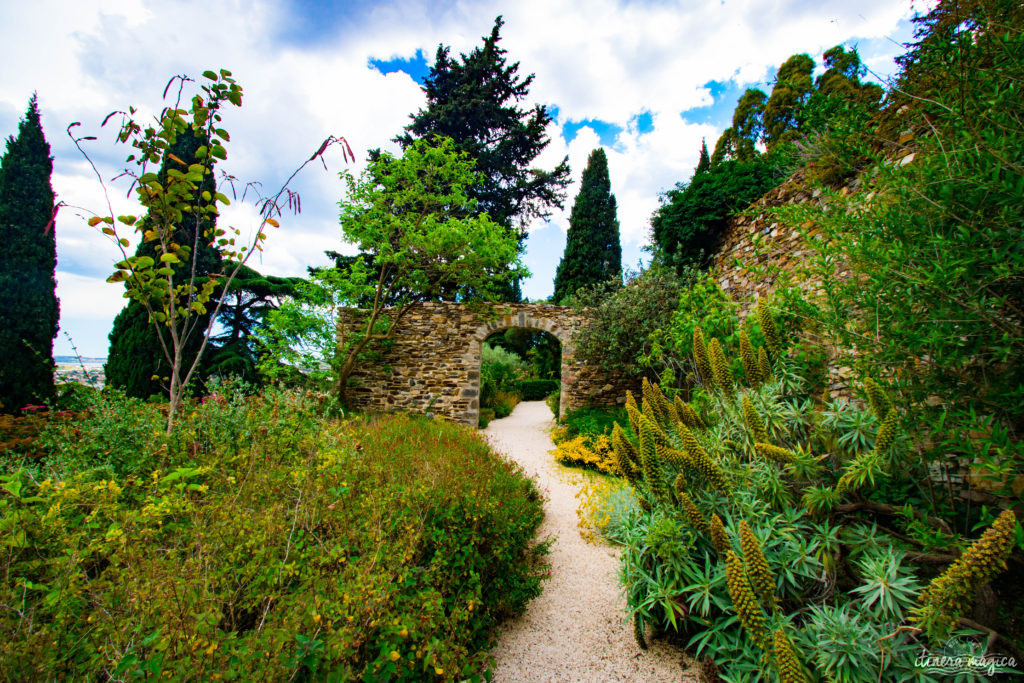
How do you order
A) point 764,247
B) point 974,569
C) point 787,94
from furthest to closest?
point 787,94 < point 764,247 < point 974,569

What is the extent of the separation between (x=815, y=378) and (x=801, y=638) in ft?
5.88

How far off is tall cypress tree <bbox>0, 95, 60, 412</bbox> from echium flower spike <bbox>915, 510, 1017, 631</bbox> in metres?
9.99

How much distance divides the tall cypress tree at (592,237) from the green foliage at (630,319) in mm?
7748

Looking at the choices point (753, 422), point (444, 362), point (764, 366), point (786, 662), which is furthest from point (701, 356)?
point (444, 362)

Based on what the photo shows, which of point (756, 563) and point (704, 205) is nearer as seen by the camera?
point (756, 563)

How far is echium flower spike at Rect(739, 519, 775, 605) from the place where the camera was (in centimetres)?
148

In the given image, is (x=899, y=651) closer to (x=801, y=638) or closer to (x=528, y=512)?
(x=801, y=638)

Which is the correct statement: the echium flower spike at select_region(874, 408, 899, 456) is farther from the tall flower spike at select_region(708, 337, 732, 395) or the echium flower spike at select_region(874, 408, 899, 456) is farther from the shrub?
the shrub

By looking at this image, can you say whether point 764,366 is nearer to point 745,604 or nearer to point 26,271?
point 745,604

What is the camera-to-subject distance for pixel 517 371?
47.5 ft

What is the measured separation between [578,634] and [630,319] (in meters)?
5.17

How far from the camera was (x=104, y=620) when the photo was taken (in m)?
1.13

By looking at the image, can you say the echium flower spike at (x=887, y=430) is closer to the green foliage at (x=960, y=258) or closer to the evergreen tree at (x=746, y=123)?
the green foliage at (x=960, y=258)

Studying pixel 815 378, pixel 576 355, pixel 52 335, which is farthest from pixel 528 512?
pixel 52 335
